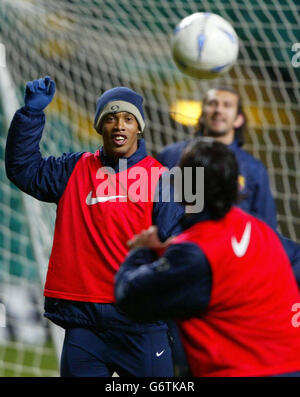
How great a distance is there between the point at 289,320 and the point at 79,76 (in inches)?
202

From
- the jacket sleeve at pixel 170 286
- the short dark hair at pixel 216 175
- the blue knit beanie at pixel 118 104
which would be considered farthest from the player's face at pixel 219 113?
the jacket sleeve at pixel 170 286

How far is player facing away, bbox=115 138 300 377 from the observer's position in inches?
74.4

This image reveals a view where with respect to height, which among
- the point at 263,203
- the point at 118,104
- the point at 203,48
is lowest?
the point at 263,203

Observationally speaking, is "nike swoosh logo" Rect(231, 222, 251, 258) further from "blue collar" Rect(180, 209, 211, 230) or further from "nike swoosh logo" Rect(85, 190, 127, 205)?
"nike swoosh logo" Rect(85, 190, 127, 205)

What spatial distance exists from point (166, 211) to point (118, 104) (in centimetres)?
49

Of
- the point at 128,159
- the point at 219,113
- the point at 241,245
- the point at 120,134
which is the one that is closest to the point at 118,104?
the point at 120,134

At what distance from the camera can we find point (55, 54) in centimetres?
600

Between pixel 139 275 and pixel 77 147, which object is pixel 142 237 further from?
pixel 77 147

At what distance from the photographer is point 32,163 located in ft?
9.54

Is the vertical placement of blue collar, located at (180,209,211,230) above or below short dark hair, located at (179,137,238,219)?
below

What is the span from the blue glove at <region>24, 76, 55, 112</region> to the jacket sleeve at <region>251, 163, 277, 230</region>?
3.83ft
